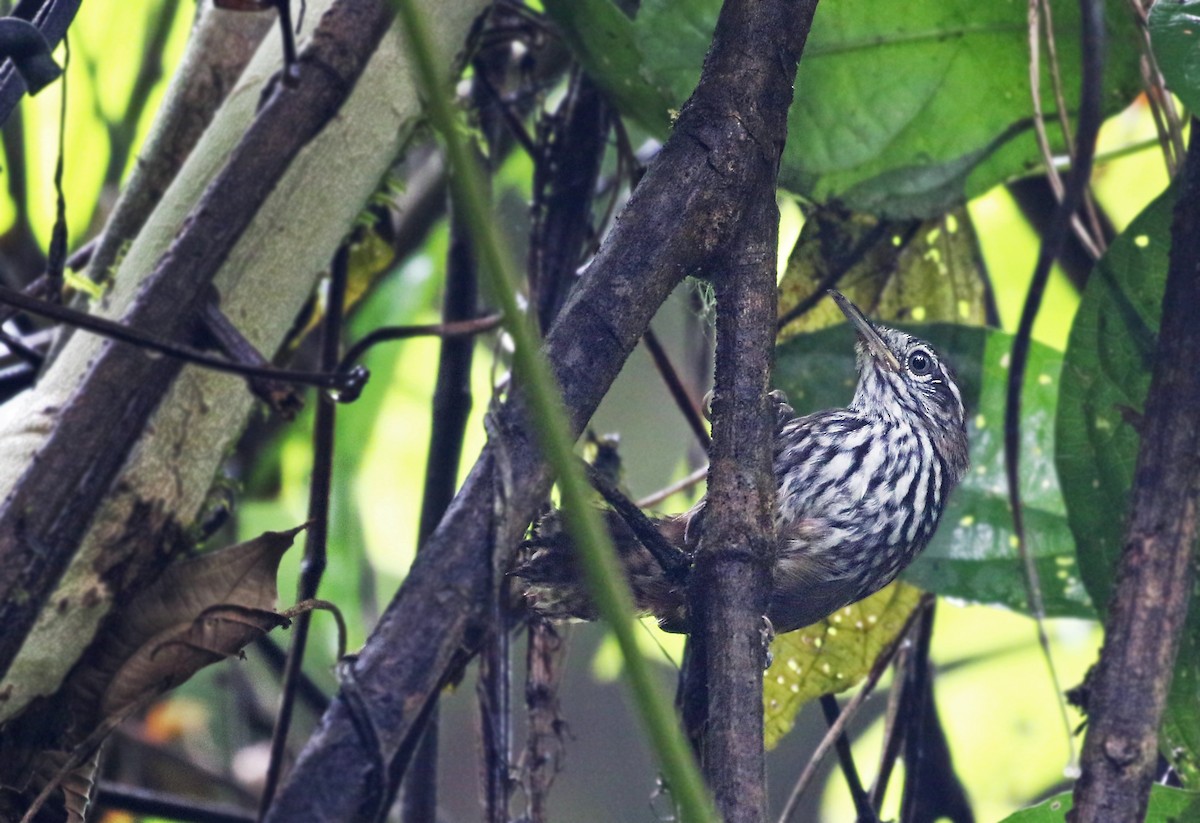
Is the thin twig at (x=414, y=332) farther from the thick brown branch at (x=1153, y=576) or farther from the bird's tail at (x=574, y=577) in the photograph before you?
the thick brown branch at (x=1153, y=576)

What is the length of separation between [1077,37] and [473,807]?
144 inches

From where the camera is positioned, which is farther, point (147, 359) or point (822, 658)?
point (822, 658)

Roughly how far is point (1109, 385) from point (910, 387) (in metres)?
0.55

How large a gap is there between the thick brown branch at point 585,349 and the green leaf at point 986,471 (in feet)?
3.46

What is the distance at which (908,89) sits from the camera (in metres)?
2.51

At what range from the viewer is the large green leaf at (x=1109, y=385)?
7.45 feet

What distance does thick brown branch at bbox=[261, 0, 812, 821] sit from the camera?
1093mm

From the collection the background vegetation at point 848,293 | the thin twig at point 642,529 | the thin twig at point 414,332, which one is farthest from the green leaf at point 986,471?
the thin twig at point 642,529

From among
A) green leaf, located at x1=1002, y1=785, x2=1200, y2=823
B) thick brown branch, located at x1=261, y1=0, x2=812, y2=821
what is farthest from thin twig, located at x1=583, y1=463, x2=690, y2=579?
green leaf, located at x1=1002, y1=785, x2=1200, y2=823

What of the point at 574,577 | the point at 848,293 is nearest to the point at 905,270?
the point at 848,293

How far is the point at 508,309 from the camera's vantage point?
89cm

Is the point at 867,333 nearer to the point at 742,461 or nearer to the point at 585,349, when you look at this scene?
the point at 742,461

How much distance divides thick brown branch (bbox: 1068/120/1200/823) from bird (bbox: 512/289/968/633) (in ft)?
1.78

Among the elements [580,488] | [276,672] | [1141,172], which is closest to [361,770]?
[580,488]
